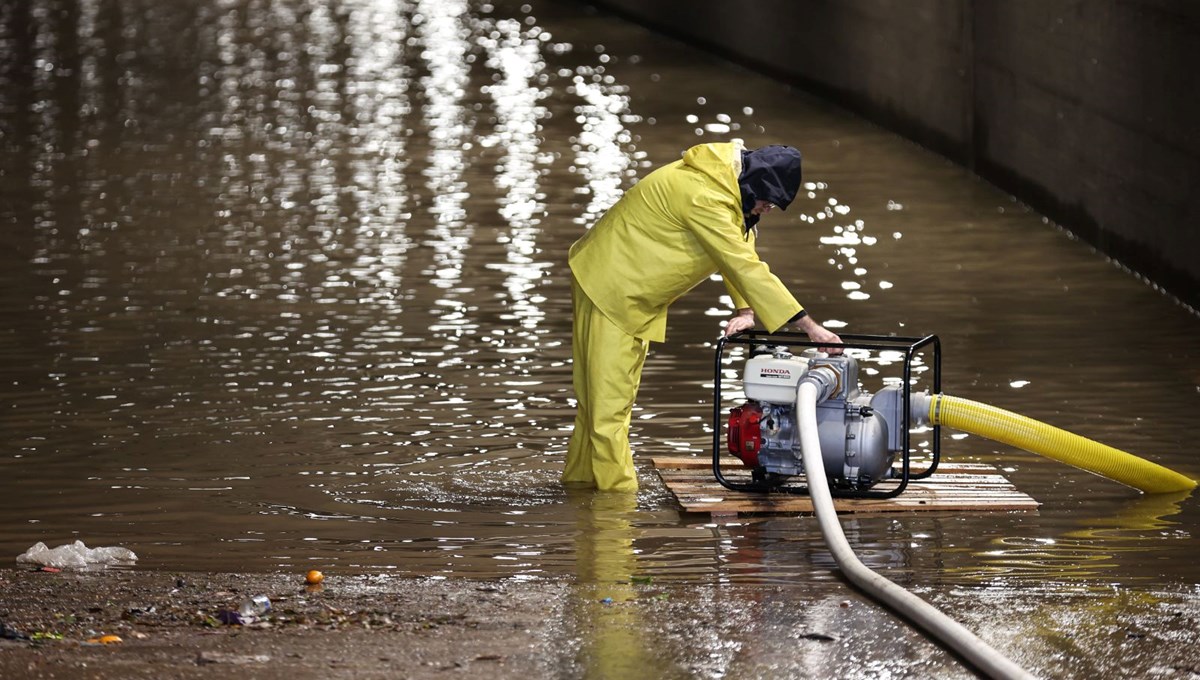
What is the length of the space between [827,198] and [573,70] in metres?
5.94

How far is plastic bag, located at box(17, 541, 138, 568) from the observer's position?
17.0 feet

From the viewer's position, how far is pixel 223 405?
7.16 m

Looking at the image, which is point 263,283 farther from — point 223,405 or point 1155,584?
point 1155,584

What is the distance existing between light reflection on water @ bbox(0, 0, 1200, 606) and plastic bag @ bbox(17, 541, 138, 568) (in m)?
0.10

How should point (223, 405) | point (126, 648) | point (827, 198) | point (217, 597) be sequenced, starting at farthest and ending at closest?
point (827, 198)
point (223, 405)
point (217, 597)
point (126, 648)

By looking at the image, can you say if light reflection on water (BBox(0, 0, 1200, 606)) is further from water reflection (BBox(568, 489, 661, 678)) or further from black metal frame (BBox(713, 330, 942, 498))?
black metal frame (BBox(713, 330, 942, 498))

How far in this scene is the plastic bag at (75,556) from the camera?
519cm

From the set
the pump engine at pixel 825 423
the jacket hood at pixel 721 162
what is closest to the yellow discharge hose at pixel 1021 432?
the pump engine at pixel 825 423

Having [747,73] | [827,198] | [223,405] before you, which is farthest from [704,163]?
[747,73]

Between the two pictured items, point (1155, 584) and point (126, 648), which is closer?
point (126, 648)

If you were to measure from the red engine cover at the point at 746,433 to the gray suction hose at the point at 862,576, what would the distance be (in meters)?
0.22

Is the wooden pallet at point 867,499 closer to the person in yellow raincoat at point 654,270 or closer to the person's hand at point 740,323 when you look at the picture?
the person in yellow raincoat at point 654,270

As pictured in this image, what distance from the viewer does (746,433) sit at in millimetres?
5773

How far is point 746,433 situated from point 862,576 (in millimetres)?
979
